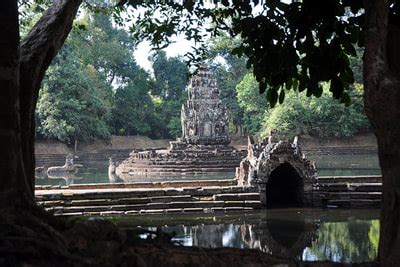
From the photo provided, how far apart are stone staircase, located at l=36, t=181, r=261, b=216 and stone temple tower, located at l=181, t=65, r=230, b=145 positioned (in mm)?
20257

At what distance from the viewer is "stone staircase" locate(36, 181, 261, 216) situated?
44.3ft

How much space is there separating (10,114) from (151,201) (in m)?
10.6

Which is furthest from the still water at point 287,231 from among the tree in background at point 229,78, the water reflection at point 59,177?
the tree in background at point 229,78

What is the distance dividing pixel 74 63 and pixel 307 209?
32.1 metres

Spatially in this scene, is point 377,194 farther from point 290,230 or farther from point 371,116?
point 371,116

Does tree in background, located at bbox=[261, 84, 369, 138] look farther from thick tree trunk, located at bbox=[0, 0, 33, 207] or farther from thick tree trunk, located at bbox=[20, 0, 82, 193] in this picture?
thick tree trunk, located at bbox=[0, 0, 33, 207]

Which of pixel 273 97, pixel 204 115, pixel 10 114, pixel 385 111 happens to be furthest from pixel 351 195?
pixel 204 115

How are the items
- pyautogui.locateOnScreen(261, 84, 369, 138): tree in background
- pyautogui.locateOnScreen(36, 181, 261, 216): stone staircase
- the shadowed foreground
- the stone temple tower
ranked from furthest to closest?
pyautogui.locateOnScreen(261, 84, 369, 138): tree in background
the stone temple tower
pyautogui.locateOnScreen(36, 181, 261, 216): stone staircase
the shadowed foreground

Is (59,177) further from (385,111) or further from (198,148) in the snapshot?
(385,111)

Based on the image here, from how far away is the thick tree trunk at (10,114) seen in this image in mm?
3578

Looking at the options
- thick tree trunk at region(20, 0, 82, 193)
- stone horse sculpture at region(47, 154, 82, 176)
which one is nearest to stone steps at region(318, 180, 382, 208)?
thick tree trunk at region(20, 0, 82, 193)

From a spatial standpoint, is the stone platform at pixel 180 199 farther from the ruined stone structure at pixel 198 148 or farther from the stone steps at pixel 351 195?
the ruined stone structure at pixel 198 148

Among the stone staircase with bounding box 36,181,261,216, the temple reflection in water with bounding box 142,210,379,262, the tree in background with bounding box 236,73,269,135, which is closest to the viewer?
the temple reflection in water with bounding box 142,210,379,262

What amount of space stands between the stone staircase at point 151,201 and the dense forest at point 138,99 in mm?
18194
